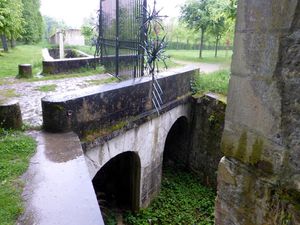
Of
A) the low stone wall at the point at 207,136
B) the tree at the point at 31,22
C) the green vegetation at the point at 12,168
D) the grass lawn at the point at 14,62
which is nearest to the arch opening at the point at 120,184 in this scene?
the low stone wall at the point at 207,136

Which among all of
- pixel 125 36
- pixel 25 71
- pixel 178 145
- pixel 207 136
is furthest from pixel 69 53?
pixel 207 136

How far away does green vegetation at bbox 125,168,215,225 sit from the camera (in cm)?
702

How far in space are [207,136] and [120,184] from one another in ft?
9.83

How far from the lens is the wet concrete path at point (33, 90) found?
5.04m

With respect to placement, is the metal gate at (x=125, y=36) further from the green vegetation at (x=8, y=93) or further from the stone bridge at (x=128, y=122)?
the green vegetation at (x=8, y=93)

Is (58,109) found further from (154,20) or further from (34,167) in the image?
(154,20)

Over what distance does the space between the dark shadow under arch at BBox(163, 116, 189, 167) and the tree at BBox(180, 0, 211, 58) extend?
940cm

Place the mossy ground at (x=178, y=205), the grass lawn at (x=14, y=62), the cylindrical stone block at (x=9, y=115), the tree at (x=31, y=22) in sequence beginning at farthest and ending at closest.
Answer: the tree at (x=31, y=22) → the grass lawn at (x=14, y=62) → the mossy ground at (x=178, y=205) → the cylindrical stone block at (x=9, y=115)

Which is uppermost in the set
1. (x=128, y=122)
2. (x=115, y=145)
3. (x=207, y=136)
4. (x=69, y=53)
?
(x=69, y=53)

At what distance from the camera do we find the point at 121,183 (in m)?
7.53

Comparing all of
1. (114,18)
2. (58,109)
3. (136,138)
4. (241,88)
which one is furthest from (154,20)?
(241,88)

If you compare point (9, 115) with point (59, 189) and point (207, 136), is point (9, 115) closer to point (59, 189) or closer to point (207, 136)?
point (59, 189)

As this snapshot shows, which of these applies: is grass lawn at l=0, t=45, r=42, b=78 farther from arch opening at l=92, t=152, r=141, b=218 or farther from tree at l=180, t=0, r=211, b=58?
tree at l=180, t=0, r=211, b=58

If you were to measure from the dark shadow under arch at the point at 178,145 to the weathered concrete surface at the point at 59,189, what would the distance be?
19.0 ft
